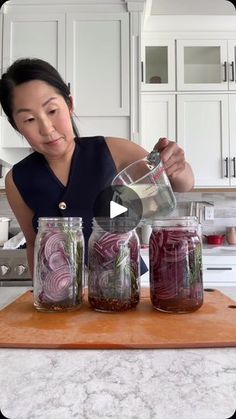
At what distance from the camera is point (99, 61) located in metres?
2.11

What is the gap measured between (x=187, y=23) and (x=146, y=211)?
2.06 metres

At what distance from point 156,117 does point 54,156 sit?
1.61m

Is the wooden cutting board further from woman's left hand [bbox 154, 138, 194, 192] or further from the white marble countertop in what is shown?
woman's left hand [bbox 154, 138, 194, 192]

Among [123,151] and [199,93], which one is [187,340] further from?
[199,93]

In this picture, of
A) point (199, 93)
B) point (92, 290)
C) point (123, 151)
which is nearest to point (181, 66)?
point (199, 93)

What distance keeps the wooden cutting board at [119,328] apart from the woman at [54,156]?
11.1 inches

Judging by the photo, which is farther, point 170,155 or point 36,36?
point 36,36

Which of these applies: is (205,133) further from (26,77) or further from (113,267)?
(113,267)

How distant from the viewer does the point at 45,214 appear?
33.9 inches

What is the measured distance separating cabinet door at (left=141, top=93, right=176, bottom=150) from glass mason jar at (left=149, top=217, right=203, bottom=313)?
1.81 meters

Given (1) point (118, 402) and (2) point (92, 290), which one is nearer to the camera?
(1) point (118, 402)

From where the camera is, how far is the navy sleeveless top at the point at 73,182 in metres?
0.81
